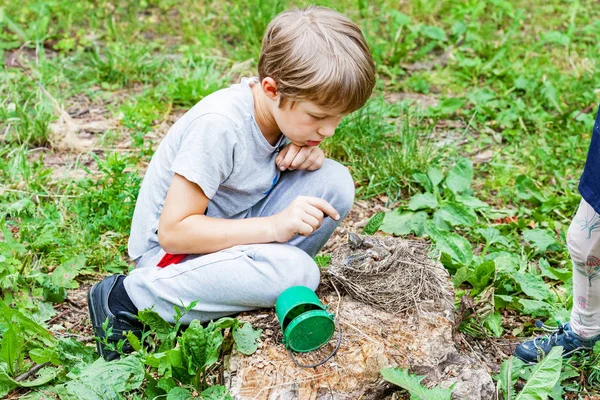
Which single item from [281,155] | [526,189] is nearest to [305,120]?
[281,155]

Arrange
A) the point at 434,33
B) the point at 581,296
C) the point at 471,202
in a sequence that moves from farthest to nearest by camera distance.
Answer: the point at 434,33 → the point at 471,202 → the point at 581,296

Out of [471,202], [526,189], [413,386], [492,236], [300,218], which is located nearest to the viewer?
[413,386]

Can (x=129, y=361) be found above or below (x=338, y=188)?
below

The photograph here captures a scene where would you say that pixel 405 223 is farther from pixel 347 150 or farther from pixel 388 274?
pixel 388 274

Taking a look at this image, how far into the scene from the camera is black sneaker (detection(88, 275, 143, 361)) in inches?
82.8

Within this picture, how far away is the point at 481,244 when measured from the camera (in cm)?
295

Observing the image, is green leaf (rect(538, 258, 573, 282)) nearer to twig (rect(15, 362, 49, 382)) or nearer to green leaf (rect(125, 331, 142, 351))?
green leaf (rect(125, 331, 142, 351))

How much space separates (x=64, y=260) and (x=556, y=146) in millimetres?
2542

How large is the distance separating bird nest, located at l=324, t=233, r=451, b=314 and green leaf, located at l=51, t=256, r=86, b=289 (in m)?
0.99

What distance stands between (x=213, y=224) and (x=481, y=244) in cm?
136

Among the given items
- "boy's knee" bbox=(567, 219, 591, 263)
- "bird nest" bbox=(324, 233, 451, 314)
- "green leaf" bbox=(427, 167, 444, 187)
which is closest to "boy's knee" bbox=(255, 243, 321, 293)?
"bird nest" bbox=(324, 233, 451, 314)

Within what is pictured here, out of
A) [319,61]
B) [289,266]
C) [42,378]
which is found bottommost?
[42,378]

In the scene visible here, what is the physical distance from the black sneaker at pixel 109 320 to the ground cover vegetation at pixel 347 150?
8 centimetres

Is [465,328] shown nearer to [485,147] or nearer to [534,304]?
[534,304]
